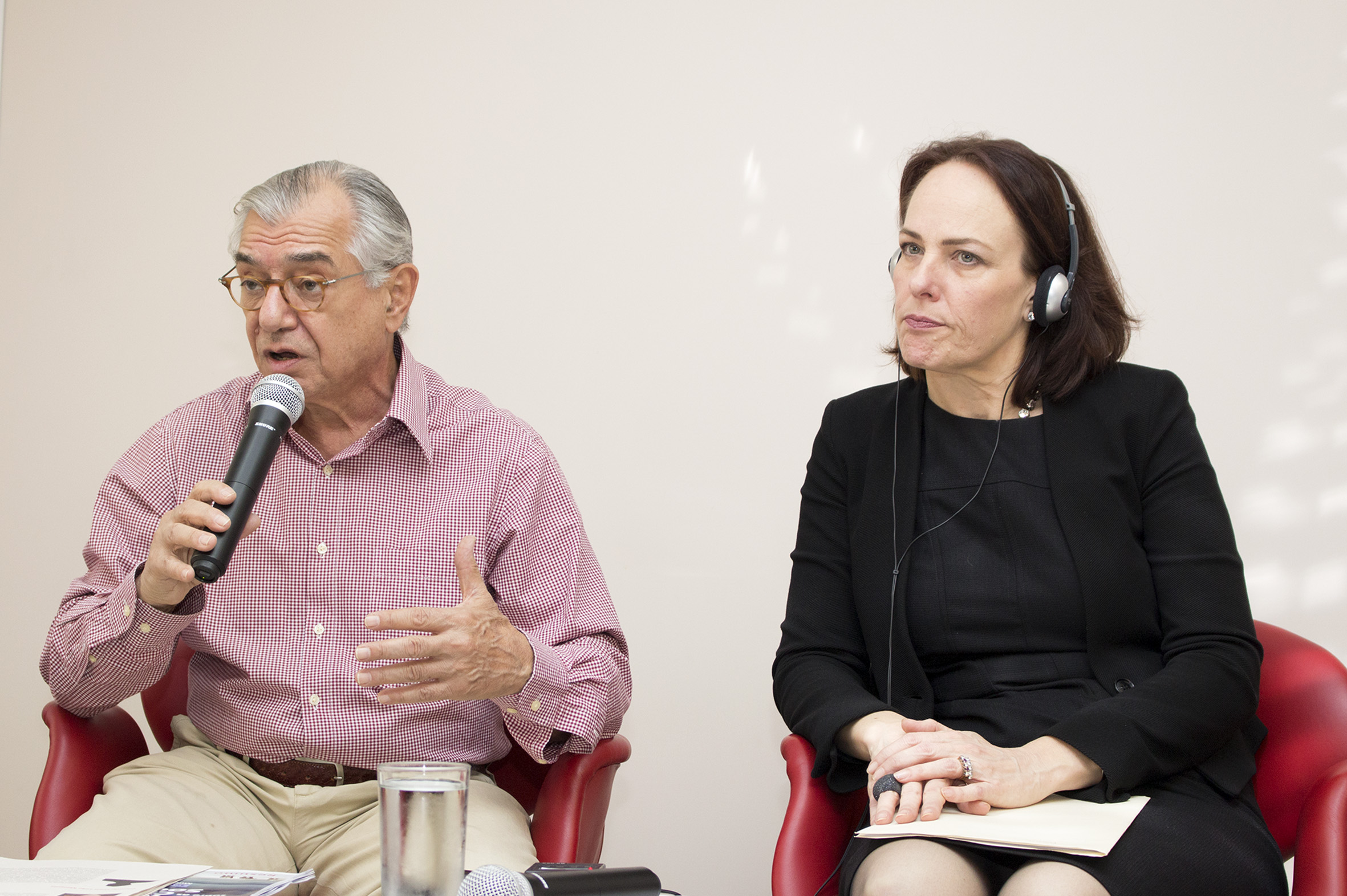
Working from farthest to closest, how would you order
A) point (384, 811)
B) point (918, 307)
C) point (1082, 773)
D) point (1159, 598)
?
point (918, 307), point (1159, 598), point (1082, 773), point (384, 811)

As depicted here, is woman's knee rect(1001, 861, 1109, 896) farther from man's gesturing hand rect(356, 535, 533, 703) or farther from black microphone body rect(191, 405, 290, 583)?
black microphone body rect(191, 405, 290, 583)

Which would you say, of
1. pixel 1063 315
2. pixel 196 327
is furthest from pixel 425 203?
pixel 1063 315

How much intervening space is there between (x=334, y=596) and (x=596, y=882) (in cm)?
87

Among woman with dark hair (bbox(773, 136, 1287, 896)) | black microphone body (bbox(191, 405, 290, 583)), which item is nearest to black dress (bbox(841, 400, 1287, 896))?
woman with dark hair (bbox(773, 136, 1287, 896))

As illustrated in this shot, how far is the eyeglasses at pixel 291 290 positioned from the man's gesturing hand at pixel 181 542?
42cm

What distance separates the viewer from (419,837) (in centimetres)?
108

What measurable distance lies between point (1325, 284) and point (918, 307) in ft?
4.30

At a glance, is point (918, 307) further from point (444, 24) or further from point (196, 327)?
point (196, 327)

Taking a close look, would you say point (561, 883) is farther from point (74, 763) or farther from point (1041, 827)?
point (74, 763)

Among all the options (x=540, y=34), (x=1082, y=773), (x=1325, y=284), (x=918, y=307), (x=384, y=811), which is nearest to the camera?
(x=384, y=811)

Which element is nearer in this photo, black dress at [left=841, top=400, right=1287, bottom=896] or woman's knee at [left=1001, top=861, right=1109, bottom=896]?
woman's knee at [left=1001, top=861, right=1109, bottom=896]

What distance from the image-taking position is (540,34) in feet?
8.98

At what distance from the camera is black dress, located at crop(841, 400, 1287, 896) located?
151cm

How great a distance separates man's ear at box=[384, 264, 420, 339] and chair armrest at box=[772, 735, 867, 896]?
40.3 inches
